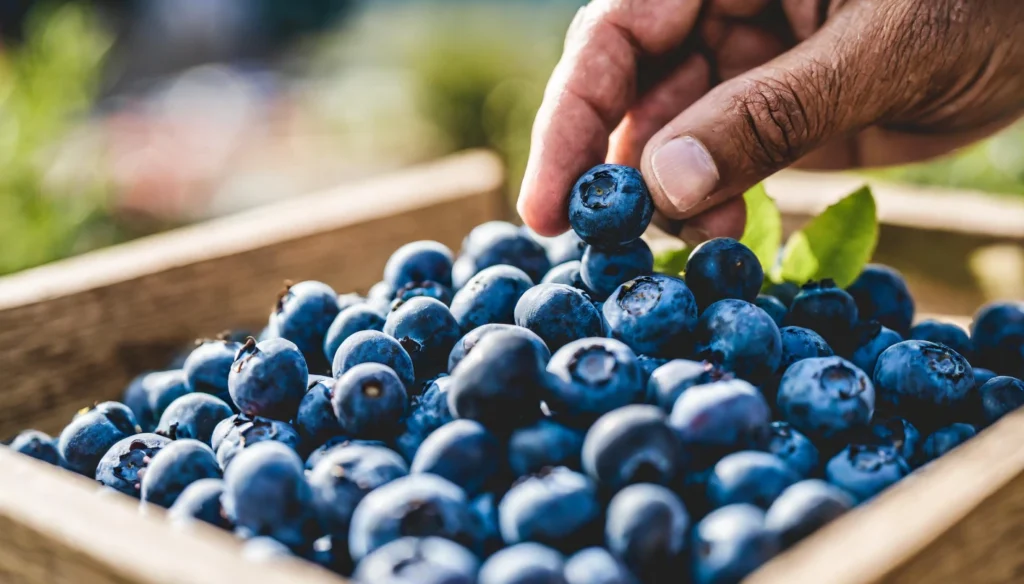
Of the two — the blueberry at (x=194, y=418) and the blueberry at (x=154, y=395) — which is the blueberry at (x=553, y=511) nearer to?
the blueberry at (x=194, y=418)

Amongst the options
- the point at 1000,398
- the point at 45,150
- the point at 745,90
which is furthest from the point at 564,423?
the point at 45,150

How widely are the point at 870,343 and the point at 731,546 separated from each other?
474 mm

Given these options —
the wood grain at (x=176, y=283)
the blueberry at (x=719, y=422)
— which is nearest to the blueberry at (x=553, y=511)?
the blueberry at (x=719, y=422)

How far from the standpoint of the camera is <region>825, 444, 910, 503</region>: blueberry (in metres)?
0.75

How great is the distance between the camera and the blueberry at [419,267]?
3.86 feet

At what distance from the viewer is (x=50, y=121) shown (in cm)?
287

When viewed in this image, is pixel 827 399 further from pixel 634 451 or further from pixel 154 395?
pixel 154 395

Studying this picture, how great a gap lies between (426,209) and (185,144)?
3711 mm

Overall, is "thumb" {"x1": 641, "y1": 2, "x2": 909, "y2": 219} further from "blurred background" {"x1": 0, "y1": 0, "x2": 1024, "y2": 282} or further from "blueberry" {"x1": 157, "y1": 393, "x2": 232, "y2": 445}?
"blurred background" {"x1": 0, "y1": 0, "x2": 1024, "y2": 282}

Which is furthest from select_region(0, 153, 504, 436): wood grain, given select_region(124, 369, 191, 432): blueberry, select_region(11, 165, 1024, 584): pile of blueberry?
select_region(11, 165, 1024, 584): pile of blueberry

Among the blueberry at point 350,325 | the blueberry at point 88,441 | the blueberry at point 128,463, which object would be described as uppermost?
the blueberry at point 350,325

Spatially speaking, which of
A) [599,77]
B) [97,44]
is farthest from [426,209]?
[97,44]

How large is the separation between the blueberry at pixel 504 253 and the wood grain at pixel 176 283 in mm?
493

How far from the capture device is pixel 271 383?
34.5 inches
